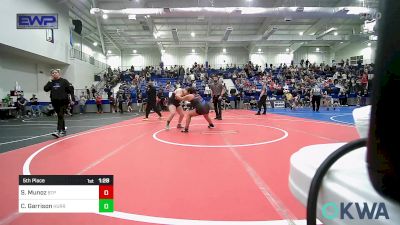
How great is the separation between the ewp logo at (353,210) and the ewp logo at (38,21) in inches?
527

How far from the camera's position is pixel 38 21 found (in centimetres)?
1297

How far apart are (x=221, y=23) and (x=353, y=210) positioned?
28.9 m

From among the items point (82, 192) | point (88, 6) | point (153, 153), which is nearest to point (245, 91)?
point (88, 6)

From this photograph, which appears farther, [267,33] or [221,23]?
[221,23]

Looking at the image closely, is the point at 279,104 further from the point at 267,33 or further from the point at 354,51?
the point at 354,51

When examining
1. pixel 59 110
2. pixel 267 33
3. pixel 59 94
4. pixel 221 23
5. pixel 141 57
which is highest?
pixel 221 23

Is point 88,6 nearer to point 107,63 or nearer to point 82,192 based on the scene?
point 107,63

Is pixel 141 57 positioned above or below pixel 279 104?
above

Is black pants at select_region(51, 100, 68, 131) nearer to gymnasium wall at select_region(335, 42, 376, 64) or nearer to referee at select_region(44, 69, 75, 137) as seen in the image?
referee at select_region(44, 69, 75, 137)

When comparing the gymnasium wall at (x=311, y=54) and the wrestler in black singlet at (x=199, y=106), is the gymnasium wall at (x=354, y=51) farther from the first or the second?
the wrestler in black singlet at (x=199, y=106)
